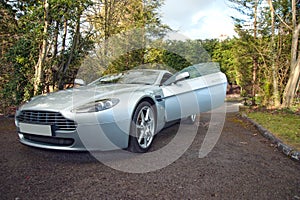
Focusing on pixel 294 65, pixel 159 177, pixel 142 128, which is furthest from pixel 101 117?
pixel 294 65

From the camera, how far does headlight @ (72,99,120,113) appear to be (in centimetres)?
231

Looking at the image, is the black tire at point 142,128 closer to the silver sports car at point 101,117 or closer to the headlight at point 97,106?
the silver sports car at point 101,117

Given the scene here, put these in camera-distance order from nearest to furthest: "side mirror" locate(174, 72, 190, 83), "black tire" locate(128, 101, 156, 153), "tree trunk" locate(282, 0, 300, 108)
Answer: "black tire" locate(128, 101, 156, 153)
"side mirror" locate(174, 72, 190, 83)
"tree trunk" locate(282, 0, 300, 108)

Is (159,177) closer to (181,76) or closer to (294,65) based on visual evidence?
(181,76)

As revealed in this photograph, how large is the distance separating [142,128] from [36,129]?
1.18 metres

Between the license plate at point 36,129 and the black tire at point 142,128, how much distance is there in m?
0.87

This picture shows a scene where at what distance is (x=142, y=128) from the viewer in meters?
2.77

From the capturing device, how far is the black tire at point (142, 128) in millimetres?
2574

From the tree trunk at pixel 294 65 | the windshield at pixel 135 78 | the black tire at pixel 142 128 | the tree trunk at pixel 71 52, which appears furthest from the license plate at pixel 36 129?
the tree trunk at pixel 294 65

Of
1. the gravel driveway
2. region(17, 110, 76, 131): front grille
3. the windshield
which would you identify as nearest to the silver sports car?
region(17, 110, 76, 131): front grille

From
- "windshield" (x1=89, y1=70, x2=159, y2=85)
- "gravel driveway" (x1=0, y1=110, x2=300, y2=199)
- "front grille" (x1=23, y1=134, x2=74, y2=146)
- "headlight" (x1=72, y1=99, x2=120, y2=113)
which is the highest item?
"windshield" (x1=89, y1=70, x2=159, y2=85)

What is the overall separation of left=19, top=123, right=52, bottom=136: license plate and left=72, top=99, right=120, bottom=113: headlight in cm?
34

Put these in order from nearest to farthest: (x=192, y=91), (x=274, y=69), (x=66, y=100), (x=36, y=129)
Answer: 1. (x=36, y=129)
2. (x=66, y=100)
3. (x=192, y=91)
4. (x=274, y=69)

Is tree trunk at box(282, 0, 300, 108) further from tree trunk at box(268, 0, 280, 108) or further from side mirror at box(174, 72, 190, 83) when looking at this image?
side mirror at box(174, 72, 190, 83)
